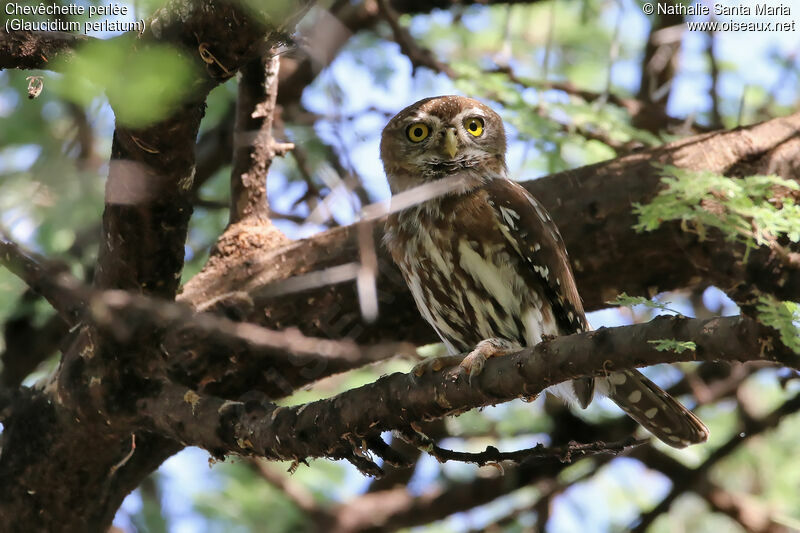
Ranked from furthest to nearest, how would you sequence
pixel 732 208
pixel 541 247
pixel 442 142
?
1. pixel 442 142
2. pixel 541 247
3. pixel 732 208

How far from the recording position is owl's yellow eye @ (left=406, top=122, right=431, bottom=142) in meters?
4.52

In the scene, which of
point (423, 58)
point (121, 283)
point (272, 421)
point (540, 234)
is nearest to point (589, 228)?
point (540, 234)

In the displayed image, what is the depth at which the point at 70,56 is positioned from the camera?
8.42 feet

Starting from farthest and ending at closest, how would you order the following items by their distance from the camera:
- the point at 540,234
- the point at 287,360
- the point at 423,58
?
the point at 423,58 → the point at 287,360 → the point at 540,234

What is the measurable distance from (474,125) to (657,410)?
1670mm

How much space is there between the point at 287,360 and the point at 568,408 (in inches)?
86.9

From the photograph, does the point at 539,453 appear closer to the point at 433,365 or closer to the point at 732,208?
the point at 433,365

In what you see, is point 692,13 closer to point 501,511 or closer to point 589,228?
point 589,228

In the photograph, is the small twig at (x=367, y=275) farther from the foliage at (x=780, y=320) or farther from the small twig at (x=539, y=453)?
the foliage at (x=780, y=320)

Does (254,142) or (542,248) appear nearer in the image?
(542,248)

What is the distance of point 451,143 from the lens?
4.38 metres

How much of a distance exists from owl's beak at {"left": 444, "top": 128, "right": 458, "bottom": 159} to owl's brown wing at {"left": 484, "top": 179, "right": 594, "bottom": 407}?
1.49 feet

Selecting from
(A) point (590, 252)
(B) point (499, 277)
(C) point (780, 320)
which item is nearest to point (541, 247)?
(B) point (499, 277)

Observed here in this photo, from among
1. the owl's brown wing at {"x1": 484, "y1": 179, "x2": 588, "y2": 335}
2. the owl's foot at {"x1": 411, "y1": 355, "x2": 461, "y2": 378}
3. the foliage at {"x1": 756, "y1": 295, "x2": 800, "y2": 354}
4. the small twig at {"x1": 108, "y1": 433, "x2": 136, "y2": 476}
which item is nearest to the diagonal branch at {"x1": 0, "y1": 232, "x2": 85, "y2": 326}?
the small twig at {"x1": 108, "y1": 433, "x2": 136, "y2": 476}
